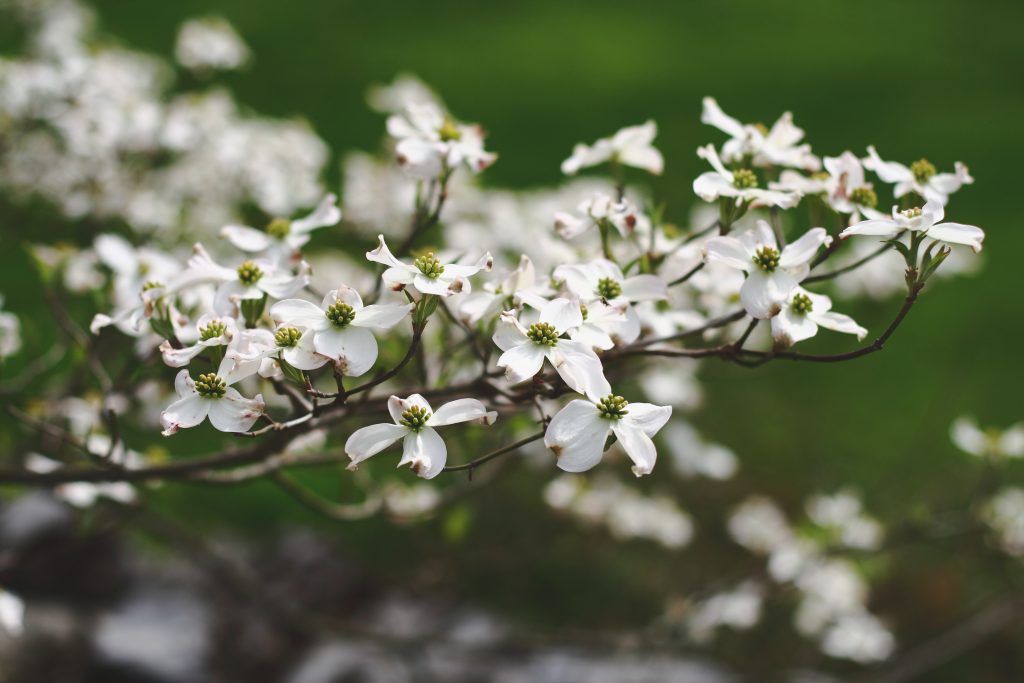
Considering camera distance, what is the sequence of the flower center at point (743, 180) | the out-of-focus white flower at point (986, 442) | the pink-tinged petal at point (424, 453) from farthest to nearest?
the out-of-focus white flower at point (986, 442) < the flower center at point (743, 180) < the pink-tinged petal at point (424, 453)

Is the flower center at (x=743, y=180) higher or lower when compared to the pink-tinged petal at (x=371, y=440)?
higher

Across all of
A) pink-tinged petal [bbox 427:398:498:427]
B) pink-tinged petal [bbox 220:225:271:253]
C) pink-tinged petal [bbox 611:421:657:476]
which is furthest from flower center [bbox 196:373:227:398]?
pink-tinged petal [bbox 611:421:657:476]

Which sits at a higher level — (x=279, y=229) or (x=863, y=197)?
(x=863, y=197)

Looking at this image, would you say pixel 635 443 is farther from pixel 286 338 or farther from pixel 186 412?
pixel 186 412

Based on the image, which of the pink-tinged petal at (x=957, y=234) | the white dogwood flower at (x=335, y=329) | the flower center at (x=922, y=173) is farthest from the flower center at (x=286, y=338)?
the flower center at (x=922, y=173)

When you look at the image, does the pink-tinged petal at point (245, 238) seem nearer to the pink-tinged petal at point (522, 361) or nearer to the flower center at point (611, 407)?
the pink-tinged petal at point (522, 361)

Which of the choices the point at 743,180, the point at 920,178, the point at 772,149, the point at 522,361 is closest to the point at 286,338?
the point at 522,361

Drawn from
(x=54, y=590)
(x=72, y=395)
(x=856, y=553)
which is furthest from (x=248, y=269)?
(x=54, y=590)

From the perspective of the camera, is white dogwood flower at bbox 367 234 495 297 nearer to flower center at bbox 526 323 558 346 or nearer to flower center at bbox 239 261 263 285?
flower center at bbox 526 323 558 346
